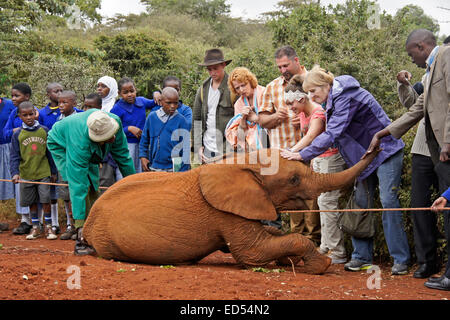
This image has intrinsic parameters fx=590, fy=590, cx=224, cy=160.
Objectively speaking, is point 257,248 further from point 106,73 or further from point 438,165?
point 106,73

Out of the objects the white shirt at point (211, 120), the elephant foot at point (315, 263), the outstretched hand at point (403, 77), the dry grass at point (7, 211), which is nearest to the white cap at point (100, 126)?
the white shirt at point (211, 120)

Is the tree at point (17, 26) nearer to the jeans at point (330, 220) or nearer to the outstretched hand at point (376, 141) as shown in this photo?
the jeans at point (330, 220)

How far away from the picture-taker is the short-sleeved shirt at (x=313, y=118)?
24.6ft

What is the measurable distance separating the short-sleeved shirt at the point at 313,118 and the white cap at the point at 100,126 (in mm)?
2507

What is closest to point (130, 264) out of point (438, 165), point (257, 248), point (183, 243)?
point (183, 243)

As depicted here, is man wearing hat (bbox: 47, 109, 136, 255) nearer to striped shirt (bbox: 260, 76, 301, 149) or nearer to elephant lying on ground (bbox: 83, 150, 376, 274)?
elephant lying on ground (bbox: 83, 150, 376, 274)

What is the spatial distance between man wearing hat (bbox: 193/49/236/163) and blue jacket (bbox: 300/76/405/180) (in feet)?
7.68

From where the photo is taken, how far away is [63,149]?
27.9ft

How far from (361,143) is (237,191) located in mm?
1686

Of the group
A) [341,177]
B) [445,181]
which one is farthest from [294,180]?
[445,181]

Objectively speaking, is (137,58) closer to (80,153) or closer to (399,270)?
(80,153)

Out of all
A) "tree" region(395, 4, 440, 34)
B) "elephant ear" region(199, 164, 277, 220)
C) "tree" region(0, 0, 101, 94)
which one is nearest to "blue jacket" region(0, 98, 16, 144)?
"tree" region(0, 0, 101, 94)

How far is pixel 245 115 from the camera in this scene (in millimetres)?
8383

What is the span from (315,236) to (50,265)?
398 centimetres
